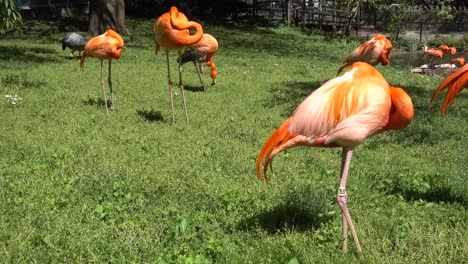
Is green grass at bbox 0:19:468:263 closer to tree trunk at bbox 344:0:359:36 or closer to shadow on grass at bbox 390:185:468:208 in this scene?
shadow on grass at bbox 390:185:468:208

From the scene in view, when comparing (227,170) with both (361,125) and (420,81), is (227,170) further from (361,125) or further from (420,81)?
(420,81)

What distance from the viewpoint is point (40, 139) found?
6664 millimetres

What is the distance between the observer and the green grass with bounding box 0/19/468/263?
3879 millimetres

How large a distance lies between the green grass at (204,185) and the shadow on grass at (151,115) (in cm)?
3

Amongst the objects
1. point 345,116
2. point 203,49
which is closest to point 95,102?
point 203,49

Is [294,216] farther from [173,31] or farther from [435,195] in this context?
[173,31]

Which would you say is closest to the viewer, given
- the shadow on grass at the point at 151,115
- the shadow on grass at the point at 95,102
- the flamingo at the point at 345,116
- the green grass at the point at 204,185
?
the flamingo at the point at 345,116

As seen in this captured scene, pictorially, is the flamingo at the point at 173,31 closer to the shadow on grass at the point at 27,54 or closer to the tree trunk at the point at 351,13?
the shadow on grass at the point at 27,54

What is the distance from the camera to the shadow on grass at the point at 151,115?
8.06 metres

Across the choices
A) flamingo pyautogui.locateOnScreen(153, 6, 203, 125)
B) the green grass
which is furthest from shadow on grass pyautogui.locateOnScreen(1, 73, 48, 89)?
flamingo pyautogui.locateOnScreen(153, 6, 203, 125)

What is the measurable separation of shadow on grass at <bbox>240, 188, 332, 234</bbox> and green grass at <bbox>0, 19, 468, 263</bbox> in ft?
0.04

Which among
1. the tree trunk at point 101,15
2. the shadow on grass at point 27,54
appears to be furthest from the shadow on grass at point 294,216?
the tree trunk at point 101,15

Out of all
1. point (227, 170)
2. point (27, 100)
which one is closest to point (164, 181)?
point (227, 170)

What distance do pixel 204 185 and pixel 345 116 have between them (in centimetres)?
205
